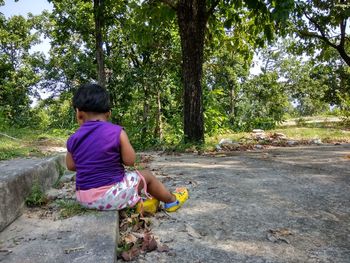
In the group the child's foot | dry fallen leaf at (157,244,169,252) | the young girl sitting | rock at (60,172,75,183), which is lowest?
dry fallen leaf at (157,244,169,252)

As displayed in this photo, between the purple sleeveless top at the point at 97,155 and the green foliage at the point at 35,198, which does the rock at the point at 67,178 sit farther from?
the purple sleeveless top at the point at 97,155

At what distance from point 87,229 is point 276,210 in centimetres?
150

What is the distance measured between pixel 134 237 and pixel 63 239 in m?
0.44

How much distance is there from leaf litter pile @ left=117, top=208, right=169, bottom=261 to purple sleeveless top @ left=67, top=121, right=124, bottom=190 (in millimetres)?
297

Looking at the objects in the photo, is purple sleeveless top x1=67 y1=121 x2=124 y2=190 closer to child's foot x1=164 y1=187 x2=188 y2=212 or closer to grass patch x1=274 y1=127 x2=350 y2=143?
child's foot x1=164 y1=187 x2=188 y2=212

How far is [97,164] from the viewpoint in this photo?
9.32 ft

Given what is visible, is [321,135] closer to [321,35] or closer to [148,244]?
[321,35]

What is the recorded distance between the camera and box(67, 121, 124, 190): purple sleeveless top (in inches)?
112

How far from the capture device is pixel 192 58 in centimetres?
742

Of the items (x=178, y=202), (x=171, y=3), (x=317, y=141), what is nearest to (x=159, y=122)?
(x=171, y=3)

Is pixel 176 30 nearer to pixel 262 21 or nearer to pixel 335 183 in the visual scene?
pixel 262 21

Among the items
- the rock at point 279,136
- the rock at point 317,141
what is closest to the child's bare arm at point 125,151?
the rock at point 317,141

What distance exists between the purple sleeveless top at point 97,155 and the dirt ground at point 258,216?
1.68 feet

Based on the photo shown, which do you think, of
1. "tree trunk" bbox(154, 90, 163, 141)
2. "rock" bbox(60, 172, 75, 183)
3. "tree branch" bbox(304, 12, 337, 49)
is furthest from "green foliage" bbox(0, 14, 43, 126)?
"rock" bbox(60, 172, 75, 183)
